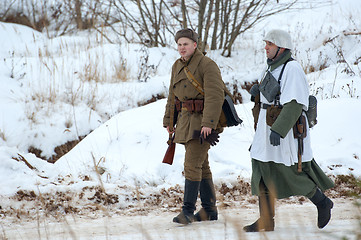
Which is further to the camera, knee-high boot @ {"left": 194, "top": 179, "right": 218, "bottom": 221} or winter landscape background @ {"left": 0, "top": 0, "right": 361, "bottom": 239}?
knee-high boot @ {"left": 194, "top": 179, "right": 218, "bottom": 221}

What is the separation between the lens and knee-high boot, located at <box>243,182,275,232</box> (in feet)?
10.2

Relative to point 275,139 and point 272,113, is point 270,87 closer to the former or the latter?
point 272,113

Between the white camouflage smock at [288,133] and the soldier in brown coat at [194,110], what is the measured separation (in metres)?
0.38

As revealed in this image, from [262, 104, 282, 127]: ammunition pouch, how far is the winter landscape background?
0.68 meters

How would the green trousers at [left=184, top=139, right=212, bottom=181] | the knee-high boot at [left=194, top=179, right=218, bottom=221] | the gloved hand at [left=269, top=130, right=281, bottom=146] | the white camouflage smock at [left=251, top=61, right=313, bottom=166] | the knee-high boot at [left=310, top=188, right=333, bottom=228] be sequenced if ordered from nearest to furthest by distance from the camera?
the gloved hand at [left=269, top=130, right=281, bottom=146], the white camouflage smock at [left=251, top=61, right=313, bottom=166], the knee-high boot at [left=310, top=188, right=333, bottom=228], the green trousers at [left=184, top=139, right=212, bottom=181], the knee-high boot at [left=194, top=179, right=218, bottom=221]

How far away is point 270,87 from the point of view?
120 inches

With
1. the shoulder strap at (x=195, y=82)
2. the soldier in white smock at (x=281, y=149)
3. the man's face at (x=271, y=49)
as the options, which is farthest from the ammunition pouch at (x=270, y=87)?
the shoulder strap at (x=195, y=82)

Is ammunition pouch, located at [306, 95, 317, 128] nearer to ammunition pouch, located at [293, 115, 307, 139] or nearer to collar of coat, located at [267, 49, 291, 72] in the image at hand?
ammunition pouch, located at [293, 115, 307, 139]

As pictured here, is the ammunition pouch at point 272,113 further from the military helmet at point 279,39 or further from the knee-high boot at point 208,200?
the knee-high boot at point 208,200

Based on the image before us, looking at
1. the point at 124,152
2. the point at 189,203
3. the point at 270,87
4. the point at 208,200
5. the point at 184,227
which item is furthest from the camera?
the point at 124,152

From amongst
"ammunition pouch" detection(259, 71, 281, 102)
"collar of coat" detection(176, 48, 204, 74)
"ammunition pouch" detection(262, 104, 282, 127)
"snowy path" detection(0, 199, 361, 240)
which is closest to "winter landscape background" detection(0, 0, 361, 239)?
"snowy path" detection(0, 199, 361, 240)

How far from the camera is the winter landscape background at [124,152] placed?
3.49 metres

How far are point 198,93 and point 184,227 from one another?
1091mm

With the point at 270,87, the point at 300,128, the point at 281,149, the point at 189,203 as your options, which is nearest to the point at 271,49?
the point at 270,87
